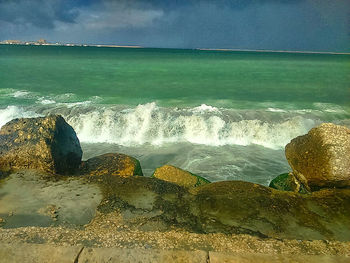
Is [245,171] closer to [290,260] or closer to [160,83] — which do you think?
[290,260]

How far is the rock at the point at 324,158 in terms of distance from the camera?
4.63 m

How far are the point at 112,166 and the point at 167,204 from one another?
2.10 m

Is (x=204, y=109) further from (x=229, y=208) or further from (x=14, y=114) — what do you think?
(x=229, y=208)

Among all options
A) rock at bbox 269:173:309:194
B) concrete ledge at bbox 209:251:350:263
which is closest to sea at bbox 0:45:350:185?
rock at bbox 269:173:309:194

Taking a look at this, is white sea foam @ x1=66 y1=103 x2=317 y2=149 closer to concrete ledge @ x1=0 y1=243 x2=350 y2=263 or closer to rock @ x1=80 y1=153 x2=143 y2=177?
rock @ x1=80 y1=153 x2=143 y2=177

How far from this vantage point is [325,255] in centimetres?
299

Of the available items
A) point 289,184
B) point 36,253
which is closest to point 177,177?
point 289,184

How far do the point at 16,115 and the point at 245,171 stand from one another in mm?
10969

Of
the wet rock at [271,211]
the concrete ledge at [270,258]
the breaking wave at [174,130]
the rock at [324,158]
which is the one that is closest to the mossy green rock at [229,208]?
the wet rock at [271,211]

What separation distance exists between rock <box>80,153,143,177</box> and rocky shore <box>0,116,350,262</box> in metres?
0.02

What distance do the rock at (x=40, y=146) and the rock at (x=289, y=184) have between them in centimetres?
414

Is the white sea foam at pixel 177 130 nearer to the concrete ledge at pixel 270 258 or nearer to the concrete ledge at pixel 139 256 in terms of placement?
the concrete ledge at pixel 139 256

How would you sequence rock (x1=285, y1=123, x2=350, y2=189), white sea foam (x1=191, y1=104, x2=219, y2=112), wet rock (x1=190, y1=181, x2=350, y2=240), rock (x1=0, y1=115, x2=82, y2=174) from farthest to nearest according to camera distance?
1. white sea foam (x1=191, y1=104, x2=219, y2=112)
2. rock (x1=0, y1=115, x2=82, y2=174)
3. rock (x1=285, y1=123, x2=350, y2=189)
4. wet rock (x1=190, y1=181, x2=350, y2=240)

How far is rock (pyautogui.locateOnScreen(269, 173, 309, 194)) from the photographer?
5520 millimetres
